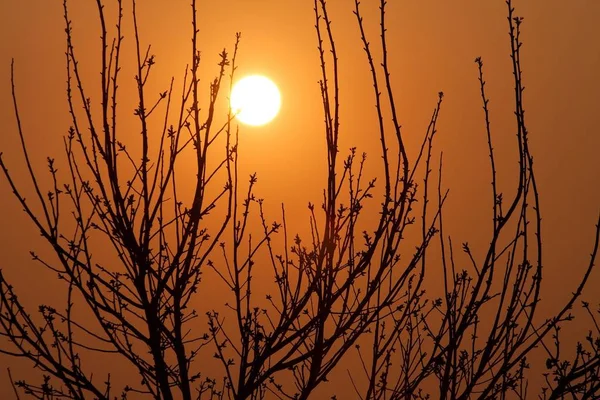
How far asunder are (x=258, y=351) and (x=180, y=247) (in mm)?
747

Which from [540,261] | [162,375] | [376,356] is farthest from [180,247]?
[540,261]

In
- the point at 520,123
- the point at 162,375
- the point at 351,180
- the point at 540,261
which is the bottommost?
the point at 162,375

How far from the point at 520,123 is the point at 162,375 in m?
2.06

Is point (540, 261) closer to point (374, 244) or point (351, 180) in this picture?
point (374, 244)

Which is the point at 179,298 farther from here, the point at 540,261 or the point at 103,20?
the point at 540,261

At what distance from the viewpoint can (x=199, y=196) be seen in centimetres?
298

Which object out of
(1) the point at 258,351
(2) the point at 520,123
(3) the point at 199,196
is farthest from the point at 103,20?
(2) the point at 520,123

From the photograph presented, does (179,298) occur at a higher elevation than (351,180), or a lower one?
lower

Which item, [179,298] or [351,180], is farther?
[351,180]

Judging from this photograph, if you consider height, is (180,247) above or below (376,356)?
above

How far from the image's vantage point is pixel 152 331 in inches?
110

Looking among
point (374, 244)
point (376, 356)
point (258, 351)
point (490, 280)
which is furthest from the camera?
point (376, 356)

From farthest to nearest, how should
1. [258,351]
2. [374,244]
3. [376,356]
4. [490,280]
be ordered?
[376,356], [258,351], [490,280], [374,244]

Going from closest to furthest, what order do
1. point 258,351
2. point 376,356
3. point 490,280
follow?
point 490,280, point 258,351, point 376,356
